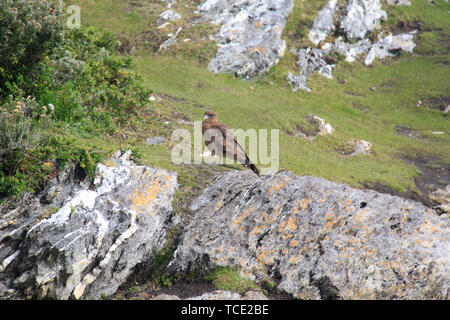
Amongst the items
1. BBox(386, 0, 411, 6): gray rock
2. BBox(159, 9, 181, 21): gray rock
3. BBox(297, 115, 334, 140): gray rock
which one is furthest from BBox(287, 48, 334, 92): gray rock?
BBox(386, 0, 411, 6): gray rock

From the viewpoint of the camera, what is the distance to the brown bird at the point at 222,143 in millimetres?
15477

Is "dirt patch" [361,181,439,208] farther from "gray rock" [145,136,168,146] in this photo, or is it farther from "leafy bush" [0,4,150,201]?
"leafy bush" [0,4,150,201]

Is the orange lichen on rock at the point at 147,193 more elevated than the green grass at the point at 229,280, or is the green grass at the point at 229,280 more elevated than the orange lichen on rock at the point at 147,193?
the orange lichen on rock at the point at 147,193

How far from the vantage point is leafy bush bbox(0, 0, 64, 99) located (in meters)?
11.2

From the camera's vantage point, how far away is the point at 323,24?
43.6m

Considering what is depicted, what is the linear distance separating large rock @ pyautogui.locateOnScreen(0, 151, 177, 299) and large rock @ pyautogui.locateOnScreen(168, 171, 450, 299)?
3.61 ft

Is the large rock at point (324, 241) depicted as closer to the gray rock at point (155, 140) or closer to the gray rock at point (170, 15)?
the gray rock at point (155, 140)

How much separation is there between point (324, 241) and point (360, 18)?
4448 cm

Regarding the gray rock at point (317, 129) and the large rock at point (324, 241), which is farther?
the gray rock at point (317, 129)

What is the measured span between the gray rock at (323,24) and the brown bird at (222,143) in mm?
30365

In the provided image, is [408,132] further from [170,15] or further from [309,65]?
[170,15]

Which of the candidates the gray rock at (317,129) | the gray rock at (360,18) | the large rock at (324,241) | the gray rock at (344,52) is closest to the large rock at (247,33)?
the gray rock at (344,52)

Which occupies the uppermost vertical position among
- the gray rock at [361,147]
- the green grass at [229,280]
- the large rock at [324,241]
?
the large rock at [324,241]

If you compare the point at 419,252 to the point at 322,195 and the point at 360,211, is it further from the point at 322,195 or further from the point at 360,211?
the point at 322,195
